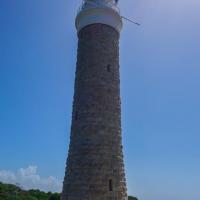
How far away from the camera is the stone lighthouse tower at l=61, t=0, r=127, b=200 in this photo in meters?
12.9

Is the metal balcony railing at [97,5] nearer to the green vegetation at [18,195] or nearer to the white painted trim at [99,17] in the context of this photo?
the white painted trim at [99,17]

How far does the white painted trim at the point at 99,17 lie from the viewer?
15055mm

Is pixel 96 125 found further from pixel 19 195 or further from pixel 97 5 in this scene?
pixel 19 195

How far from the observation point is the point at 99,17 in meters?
15.0

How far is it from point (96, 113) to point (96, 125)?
1.81ft

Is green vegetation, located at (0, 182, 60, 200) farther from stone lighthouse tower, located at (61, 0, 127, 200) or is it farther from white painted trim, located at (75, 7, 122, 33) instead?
white painted trim, located at (75, 7, 122, 33)

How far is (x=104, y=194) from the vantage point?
12.7 m

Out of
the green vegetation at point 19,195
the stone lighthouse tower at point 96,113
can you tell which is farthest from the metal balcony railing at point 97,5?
the green vegetation at point 19,195

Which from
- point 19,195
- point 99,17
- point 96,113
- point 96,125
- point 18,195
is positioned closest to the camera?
point 96,125

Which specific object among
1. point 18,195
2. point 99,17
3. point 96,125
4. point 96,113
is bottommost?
point 18,195

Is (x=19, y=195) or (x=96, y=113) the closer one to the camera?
(x=96, y=113)

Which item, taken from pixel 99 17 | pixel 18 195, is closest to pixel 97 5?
pixel 99 17

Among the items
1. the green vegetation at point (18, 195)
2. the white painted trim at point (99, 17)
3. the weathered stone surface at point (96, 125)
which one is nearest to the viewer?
the weathered stone surface at point (96, 125)

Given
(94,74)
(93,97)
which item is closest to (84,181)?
(93,97)
